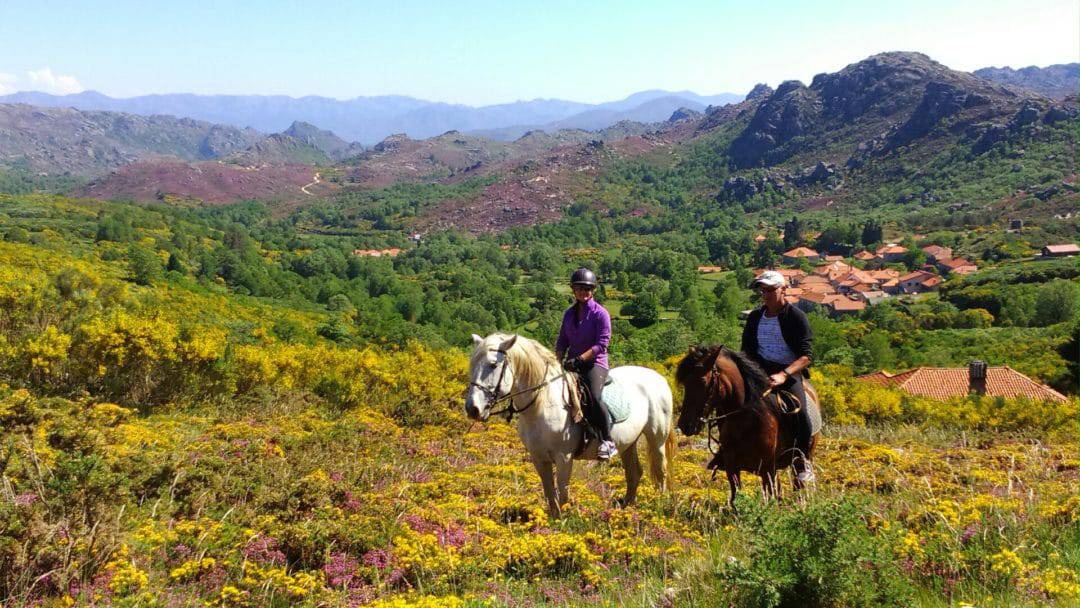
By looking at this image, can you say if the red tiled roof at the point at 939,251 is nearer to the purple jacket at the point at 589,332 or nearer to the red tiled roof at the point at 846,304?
the red tiled roof at the point at 846,304

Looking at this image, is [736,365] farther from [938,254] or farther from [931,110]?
[931,110]

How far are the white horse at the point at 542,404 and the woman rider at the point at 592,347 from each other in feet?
0.45

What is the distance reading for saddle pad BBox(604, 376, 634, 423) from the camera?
5988mm

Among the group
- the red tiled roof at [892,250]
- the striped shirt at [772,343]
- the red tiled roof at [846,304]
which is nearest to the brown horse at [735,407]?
the striped shirt at [772,343]

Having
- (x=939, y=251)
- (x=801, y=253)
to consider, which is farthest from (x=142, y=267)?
(x=939, y=251)

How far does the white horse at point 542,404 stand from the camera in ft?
17.1

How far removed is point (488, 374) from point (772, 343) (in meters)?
2.73

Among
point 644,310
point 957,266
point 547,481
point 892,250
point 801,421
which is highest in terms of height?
point 801,421

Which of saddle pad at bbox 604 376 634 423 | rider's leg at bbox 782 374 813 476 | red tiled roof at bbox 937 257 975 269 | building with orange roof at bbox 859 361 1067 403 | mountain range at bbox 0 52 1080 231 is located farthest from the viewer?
mountain range at bbox 0 52 1080 231

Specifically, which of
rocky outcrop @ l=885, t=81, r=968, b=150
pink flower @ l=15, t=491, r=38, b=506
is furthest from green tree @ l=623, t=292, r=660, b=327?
rocky outcrop @ l=885, t=81, r=968, b=150

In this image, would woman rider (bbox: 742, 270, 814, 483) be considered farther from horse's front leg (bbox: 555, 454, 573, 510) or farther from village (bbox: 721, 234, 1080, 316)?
village (bbox: 721, 234, 1080, 316)

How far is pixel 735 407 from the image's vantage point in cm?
520

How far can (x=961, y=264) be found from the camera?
80938 mm

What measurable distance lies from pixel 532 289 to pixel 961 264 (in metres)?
60.6
